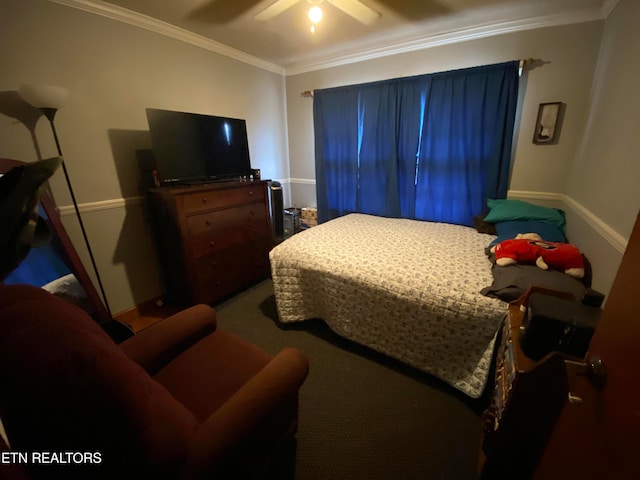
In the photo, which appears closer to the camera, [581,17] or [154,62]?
[581,17]

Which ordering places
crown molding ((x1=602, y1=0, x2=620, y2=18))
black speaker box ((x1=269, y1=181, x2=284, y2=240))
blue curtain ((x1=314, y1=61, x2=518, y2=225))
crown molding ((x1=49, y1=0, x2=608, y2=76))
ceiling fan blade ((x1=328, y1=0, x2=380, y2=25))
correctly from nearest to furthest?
ceiling fan blade ((x1=328, y1=0, x2=380, y2=25)), crown molding ((x1=602, y1=0, x2=620, y2=18)), crown molding ((x1=49, y1=0, x2=608, y2=76)), blue curtain ((x1=314, y1=61, x2=518, y2=225)), black speaker box ((x1=269, y1=181, x2=284, y2=240))

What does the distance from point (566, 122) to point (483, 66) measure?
84 cm

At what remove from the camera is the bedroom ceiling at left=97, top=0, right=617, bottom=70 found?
1940 mm

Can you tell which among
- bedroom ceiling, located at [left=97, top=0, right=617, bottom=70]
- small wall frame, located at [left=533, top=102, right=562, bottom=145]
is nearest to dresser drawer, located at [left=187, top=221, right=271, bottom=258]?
bedroom ceiling, located at [left=97, top=0, right=617, bottom=70]

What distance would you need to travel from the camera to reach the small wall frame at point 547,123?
7.22ft

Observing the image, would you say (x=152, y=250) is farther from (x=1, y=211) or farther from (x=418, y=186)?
(x=418, y=186)

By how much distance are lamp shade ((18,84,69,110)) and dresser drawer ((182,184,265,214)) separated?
0.84 m

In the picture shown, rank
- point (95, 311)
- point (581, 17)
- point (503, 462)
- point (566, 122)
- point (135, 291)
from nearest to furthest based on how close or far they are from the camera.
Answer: point (503, 462), point (95, 311), point (581, 17), point (566, 122), point (135, 291)

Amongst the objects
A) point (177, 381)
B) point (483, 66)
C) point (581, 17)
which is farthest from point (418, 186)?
point (177, 381)

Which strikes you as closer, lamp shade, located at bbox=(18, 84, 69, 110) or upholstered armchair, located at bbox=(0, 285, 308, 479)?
upholstered armchair, located at bbox=(0, 285, 308, 479)

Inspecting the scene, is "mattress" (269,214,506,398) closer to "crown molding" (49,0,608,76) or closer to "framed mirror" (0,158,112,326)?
"framed mirror" (0,158,112,326)

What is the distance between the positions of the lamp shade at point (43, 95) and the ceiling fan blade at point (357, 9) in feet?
5.62

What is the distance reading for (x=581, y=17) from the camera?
1997 millimetres

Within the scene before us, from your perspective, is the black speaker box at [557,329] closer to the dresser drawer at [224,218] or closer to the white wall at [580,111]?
the white wall at [580,111]
